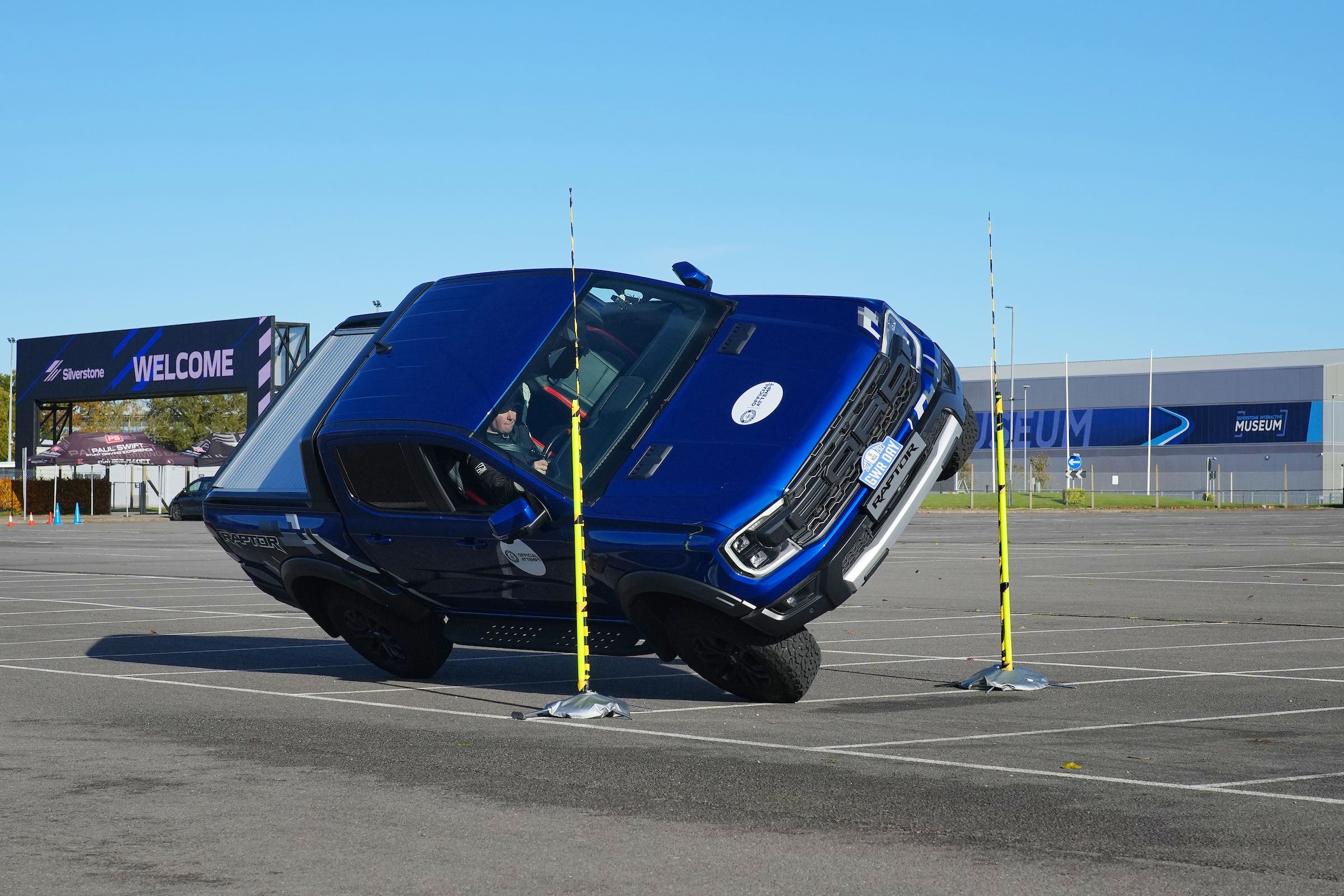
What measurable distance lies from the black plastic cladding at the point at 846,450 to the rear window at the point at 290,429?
3.45m

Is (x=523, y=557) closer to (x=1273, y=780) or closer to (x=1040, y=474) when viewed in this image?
(x=1273, y=780)

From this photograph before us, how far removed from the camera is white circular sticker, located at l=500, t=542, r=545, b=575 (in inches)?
353

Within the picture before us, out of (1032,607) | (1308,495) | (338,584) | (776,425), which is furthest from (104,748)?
(1308,495)

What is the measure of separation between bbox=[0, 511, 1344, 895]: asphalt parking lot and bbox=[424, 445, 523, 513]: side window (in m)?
1.26

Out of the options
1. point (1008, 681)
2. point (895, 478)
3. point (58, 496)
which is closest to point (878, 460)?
point (895, 478)

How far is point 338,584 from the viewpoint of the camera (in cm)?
1029

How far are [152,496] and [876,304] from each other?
66.0 m

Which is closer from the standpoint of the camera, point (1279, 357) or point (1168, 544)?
point (1168, 544)

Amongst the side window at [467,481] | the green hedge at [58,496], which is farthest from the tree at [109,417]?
the side window at [467,481]

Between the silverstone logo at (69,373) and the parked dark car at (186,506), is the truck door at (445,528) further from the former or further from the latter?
the silverstone logo at (69,373)

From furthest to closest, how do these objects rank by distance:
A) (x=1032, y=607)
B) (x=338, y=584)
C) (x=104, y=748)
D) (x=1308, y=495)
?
(x=1308, y=495)
(x=1032, y=607)
(x=338, y=584)
(x=104, y=748)

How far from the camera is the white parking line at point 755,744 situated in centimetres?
620

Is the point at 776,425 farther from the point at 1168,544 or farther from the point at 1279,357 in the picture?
the point at 1279,357

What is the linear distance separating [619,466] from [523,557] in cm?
82
